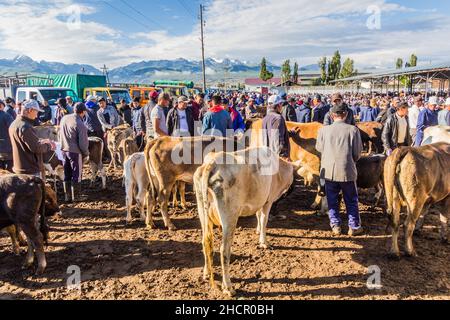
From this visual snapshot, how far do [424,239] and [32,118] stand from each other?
7.13 metres

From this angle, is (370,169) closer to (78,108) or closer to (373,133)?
(373,133)

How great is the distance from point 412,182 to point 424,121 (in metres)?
5.75

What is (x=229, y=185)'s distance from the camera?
158 inches

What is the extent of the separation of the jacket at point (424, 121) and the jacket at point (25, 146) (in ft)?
31.7

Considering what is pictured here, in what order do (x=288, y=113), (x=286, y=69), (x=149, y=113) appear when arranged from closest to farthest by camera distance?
(x=149, y=113)
(x=288, y=113)
(x=286, y=69)

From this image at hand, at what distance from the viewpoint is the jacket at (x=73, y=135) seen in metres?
7.24

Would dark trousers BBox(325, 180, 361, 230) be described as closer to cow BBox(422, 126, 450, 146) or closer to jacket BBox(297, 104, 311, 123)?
cow BBox(422, 126, 450, 146)

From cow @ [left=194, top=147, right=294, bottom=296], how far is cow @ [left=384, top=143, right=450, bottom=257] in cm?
195

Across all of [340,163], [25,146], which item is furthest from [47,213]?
[340,163]

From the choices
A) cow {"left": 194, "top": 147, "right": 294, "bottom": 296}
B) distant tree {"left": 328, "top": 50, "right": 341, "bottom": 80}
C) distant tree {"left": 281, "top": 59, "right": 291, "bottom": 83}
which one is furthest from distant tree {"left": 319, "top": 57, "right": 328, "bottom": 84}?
cow {"left": 194, "top": 147, "right": 294, "bottom": 296}

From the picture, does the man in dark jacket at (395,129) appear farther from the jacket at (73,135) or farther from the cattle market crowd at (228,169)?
the jacket at (73,135)

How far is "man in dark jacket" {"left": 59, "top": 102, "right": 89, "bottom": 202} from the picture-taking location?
7.25 m

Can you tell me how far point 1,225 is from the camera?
459 cm

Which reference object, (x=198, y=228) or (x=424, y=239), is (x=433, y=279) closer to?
(x=424, y=239)
